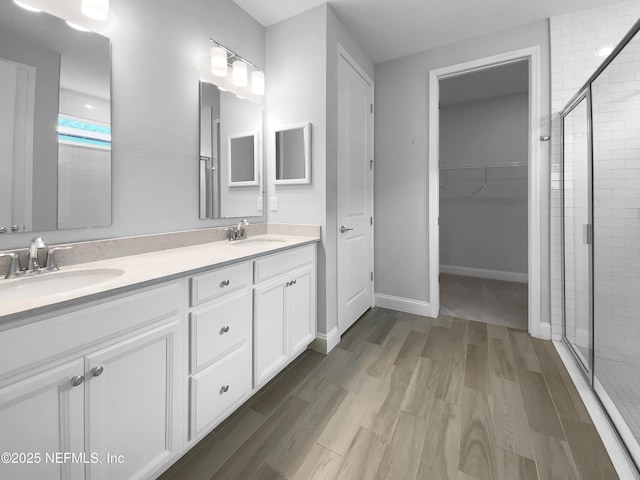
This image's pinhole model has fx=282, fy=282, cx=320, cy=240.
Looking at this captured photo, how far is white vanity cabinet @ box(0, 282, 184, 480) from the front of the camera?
0.74 meters

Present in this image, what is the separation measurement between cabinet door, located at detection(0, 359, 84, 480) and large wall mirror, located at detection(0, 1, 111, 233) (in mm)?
723

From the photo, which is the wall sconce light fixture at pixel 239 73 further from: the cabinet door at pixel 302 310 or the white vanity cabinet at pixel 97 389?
the white vanity cabinet at pixel 97 389

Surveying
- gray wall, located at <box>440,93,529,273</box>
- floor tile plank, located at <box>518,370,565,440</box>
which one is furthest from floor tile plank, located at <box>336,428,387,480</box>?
gray wall, located at <box>440,93,529,273</box>

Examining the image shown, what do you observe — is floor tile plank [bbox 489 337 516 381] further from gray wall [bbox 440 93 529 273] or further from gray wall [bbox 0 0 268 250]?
gray wall [bbox 440 93 529 273]

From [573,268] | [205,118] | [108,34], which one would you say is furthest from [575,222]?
[108,34]

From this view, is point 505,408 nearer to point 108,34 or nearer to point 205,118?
point 205,118

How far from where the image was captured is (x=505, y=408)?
60.7 inches

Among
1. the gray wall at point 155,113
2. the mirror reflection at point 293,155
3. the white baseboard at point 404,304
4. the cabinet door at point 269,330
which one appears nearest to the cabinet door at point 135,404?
the cabinet door at point 269,330

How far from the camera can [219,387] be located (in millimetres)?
1310

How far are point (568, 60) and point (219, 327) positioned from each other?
3.13 meters

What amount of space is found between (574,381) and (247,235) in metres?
2.35

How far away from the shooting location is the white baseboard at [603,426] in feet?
3.82

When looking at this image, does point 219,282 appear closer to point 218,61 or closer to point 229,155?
point 229,155

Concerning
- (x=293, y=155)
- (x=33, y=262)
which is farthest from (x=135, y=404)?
(x=293, y=155)
